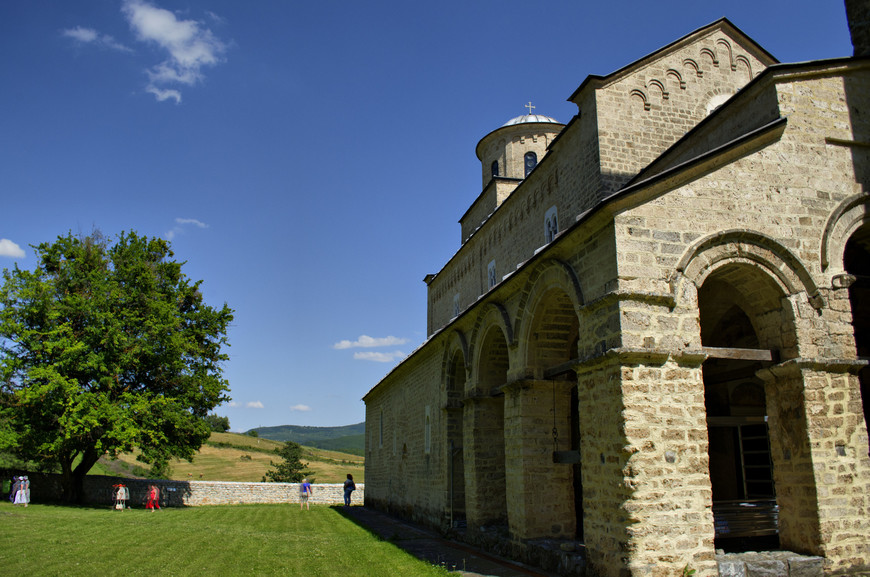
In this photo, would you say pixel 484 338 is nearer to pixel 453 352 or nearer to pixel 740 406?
pixel 453 352

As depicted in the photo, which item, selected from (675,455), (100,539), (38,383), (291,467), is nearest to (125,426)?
(38,383)

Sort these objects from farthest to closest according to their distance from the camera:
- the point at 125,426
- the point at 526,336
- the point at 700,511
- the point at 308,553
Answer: the point at 125,426 → the point at 308,553 → the point at 526,336 → the point at 700,511

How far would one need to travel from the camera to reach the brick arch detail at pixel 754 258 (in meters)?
7.65

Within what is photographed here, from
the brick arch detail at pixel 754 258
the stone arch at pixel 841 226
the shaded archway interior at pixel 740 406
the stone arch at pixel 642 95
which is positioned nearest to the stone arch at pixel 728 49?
the stone arch at pixel 642 95

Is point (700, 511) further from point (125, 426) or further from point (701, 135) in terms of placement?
point (125, 426)

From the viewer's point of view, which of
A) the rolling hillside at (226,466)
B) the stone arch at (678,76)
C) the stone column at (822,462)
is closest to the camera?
the stone column at (822,462)

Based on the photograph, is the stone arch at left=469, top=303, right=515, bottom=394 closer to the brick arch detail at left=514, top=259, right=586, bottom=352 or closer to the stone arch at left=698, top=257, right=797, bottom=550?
the brick arch detail at left=514, top=259, right=586, bottom=352

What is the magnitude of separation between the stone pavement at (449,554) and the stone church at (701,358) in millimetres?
325

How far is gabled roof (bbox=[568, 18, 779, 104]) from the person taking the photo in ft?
43.4

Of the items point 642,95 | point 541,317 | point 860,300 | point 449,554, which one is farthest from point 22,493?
point 860,300

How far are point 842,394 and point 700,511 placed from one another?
254cm

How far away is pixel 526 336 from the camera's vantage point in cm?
978

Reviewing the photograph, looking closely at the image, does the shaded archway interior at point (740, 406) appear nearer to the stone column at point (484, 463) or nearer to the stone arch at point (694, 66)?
the stone column at point (484, 463)

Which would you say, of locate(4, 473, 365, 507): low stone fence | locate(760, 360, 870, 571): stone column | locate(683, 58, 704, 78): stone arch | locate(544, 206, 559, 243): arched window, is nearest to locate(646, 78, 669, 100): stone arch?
locate(683, 58, 704, 78): stone arch
